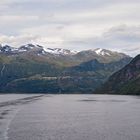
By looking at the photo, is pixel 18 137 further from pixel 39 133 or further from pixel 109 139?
pixel 109 139

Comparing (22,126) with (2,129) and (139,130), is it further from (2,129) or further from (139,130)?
(139,130)

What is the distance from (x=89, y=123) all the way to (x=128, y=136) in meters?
26.2

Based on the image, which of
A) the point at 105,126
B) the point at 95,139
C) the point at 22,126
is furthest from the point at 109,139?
the point at 22,126

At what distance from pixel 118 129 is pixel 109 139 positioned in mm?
16041

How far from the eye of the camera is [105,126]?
342ft

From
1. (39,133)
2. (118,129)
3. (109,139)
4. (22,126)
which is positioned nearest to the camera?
(109,139)

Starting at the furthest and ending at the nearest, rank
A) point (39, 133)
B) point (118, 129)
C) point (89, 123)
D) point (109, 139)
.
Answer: point (89, 123), point (118, 129), point (39, 133), point (109, 139)

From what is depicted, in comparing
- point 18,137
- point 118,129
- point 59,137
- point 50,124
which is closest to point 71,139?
point 59,137

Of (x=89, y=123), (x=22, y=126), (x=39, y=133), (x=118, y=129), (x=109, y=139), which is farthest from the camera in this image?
(x=89, y=123)

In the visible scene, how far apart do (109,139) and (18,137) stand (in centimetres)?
1693

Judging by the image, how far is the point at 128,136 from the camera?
85750 mm

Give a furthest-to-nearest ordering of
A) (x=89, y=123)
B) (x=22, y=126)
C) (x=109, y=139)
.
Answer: (x=89, y=123) → (x=22, y=126) → (x=109, y=139)

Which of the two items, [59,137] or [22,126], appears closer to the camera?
[59,137]

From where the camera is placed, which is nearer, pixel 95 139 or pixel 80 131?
pixel 95 139
